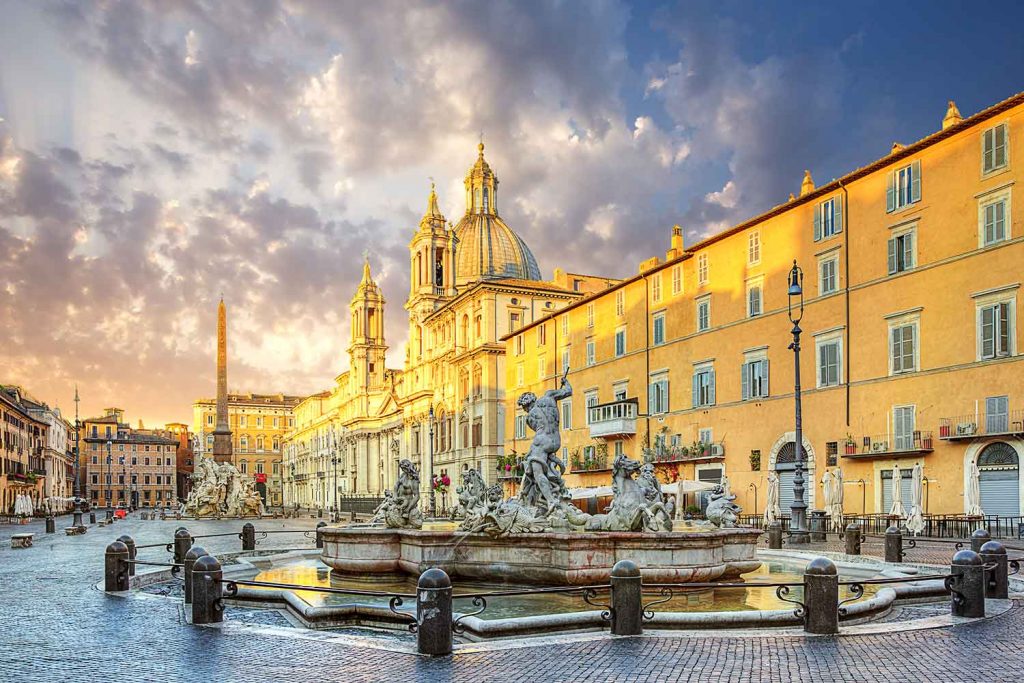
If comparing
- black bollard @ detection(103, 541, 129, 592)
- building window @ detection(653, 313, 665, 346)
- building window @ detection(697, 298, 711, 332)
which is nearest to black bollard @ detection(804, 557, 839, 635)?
black bollard @ detection(103, 541, 129, 592)

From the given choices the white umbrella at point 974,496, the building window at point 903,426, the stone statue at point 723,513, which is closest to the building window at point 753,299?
the building window at point 903,426

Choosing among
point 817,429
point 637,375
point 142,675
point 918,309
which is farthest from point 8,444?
point 142,675

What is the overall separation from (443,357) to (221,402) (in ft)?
71.1

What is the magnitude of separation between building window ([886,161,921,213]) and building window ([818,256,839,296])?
3.49m

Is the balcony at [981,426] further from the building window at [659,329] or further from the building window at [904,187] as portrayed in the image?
the building window at [659,329]

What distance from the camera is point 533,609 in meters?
13.4

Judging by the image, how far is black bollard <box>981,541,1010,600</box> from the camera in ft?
43.8

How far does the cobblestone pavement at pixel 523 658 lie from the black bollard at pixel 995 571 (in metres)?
0.80

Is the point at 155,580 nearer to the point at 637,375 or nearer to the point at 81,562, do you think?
the point at 81,562

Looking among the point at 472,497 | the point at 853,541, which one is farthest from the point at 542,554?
the point at 853,541

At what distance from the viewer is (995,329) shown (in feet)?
101

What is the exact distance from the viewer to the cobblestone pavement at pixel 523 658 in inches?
360

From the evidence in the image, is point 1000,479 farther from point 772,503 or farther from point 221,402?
point 221,402

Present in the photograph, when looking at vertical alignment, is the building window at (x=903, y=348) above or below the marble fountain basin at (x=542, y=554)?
above
